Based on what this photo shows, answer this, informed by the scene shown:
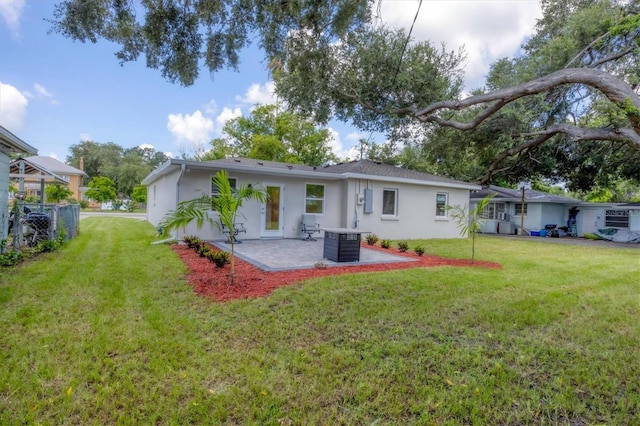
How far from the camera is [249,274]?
6.39 metres

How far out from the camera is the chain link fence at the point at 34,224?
26.5 ft

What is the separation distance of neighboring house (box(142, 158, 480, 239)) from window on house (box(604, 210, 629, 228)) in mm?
10726

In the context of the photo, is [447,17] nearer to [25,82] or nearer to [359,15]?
[359,15]

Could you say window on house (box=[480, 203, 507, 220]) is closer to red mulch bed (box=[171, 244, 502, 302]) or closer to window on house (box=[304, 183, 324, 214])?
window on house (box=[304, 183, 324, 214])

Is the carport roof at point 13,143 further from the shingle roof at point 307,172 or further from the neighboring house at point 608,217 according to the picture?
the neighboring house at point 608,217

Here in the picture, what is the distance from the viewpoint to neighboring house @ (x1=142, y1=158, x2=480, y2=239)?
11.1 metres

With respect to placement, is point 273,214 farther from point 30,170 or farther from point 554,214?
point 554,214

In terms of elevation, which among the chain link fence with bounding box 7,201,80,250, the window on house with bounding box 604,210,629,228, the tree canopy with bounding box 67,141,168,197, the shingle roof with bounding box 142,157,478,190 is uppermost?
the tree canopy with bounding box 67,141,168,197

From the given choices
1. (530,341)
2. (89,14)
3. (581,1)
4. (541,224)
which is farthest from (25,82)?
(541,224)

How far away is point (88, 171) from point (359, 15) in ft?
190

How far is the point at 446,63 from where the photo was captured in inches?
438

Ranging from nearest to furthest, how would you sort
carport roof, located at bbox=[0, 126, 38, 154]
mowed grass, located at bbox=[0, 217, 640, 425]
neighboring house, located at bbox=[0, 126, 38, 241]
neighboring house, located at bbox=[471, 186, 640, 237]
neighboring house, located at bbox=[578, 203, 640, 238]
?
mowed grass, located at bbox=[0, 217, 640, 425], carport roof, located at bbox=[0, 126, 38, 154], neighboring house, located at bbox=[0, 126, 38, 241], neighboring house, located at bbox=[578, 203, 640, 238], neighboring house, located at bbox=[471, 186, 640, 237]

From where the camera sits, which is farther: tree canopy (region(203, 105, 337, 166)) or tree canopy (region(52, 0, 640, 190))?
tree canopy (region(203, 105, 337, 166))

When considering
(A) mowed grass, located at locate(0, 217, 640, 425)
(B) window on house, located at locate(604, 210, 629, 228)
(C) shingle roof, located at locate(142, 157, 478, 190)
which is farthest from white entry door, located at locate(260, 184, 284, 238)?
(B) window on house, located at locate(604, 210, 629, 228)
